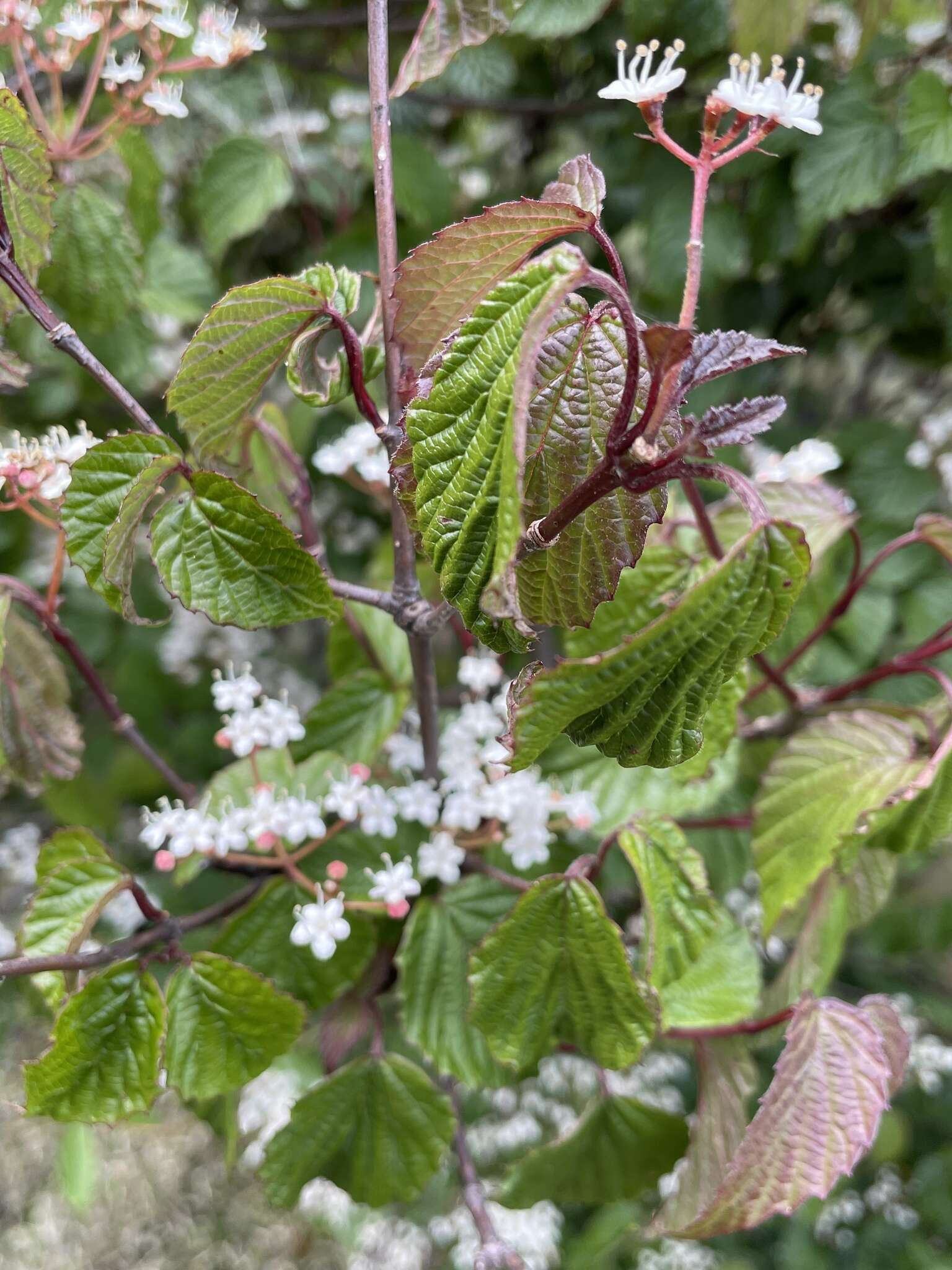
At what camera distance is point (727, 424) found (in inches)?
9.2

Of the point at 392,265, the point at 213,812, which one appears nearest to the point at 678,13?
the point at 392,265

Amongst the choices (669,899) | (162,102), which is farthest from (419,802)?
(162,102)

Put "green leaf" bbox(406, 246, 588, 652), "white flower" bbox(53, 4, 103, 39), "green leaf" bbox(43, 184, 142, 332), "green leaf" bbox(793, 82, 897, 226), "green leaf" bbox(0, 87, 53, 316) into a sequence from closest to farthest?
1. "green leaf" bbox(406, 246, 588, 652)
2. "green leaf" bbox(0, 87, 53, 316)
3. "white flower" bbox(53, 4, 103, 39)
4. "green leaf" bbox(43, 184, 142, 332)
5. "green leaf" bbox(793, 82, 897, 226)

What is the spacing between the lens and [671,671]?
23 centimetres

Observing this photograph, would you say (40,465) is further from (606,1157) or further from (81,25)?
(606,1157)

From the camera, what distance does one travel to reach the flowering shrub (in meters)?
0.23

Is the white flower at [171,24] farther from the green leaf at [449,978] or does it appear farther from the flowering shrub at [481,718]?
the green leaf at [449,978]

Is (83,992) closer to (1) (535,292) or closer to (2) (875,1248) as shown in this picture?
(1) (535,292)

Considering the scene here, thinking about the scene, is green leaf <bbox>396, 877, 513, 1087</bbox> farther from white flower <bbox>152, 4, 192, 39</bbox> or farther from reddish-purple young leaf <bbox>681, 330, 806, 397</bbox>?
white flower <bbox>152, 4, 192, 39</bbox>

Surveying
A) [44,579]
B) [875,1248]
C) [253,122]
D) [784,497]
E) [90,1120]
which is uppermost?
[253,122]

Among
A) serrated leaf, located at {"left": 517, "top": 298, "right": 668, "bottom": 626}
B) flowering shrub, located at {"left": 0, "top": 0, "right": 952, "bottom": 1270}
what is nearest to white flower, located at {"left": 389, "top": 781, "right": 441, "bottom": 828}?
flowering shrub, located at {"left": 0, "top": 0, "right": 952, "bottom": 1270}

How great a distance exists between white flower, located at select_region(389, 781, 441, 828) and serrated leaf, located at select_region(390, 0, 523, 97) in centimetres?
30

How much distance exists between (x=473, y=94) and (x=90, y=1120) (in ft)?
2.46

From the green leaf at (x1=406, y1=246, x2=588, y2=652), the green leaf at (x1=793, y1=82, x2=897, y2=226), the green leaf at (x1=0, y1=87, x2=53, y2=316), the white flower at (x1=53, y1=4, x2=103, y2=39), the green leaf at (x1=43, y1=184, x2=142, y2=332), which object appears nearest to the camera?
the green leaf at (x1=406, y1=246, x2=588, y2=652)
